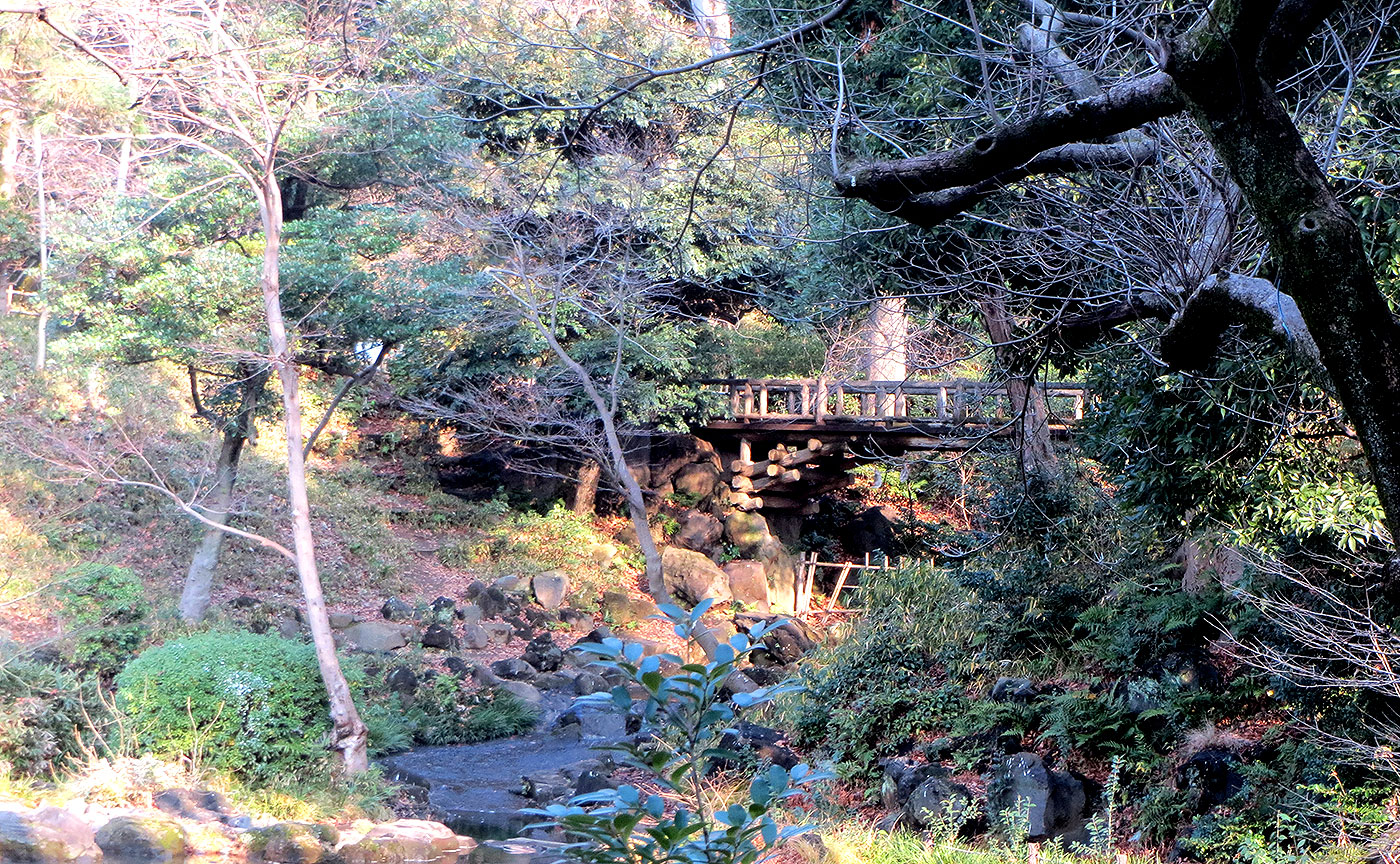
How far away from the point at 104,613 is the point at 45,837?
3.71m

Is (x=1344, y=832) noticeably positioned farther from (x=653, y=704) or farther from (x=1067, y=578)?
(x=653, y=704)

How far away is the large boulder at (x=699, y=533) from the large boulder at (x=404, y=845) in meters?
10.6

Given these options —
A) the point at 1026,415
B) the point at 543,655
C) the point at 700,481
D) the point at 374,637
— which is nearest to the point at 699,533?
the point at 700,481

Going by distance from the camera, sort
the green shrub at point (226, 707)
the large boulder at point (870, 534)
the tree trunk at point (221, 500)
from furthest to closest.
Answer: the large boulder at point (870, 534) → the tree trunk at point (221, 500) → the green shrub at point (226, 707)

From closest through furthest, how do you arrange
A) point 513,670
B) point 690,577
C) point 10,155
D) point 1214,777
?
point 1214,777 < point 513,670 < point 690,577 < point 10,155

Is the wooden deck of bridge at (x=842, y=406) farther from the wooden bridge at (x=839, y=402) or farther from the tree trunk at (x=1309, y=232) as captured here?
the tree trunk at (x=1309, y=232)

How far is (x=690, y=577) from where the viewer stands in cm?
1767

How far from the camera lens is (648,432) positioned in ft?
57.0

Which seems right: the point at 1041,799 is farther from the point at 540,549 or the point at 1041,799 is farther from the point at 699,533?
the point at 540,549

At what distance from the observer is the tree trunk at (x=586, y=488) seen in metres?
19.5

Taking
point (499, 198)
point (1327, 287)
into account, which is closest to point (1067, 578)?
point (1327, 287)

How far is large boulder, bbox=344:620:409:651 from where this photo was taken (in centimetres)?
1405

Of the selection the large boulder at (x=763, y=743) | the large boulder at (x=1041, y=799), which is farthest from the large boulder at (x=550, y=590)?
the large boulder at (x=1041, y=799)

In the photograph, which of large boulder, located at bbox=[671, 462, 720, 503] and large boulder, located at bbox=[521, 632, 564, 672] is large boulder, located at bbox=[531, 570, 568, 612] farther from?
large boulder, located at bbox=[671, 462, 720, 503]
